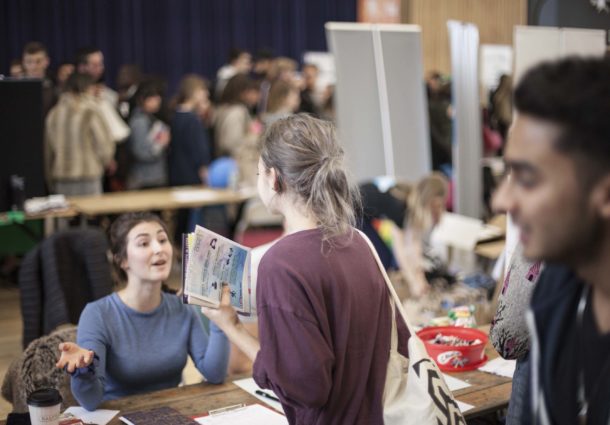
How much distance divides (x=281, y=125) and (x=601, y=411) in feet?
3.41

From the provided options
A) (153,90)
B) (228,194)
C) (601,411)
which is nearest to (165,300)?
(601,411)

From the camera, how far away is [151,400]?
7.93 ft

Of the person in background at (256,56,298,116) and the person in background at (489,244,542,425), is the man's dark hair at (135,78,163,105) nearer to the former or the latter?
the person in background at (256,56,298,116)

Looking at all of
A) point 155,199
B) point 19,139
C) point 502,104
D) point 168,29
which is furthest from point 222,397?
point 168,29

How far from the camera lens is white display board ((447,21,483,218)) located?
602 centimetres

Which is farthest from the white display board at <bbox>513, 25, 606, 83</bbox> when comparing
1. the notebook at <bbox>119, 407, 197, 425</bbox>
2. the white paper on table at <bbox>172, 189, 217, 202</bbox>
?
the white paper on table at <bbox>172, 189, 217, 202</bbox>

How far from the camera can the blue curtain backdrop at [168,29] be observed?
1081cm

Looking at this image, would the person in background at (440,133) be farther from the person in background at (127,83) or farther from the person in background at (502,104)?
the person in background at (127,83)

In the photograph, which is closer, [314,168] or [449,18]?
[314,168]

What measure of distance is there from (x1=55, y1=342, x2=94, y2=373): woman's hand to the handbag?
34.3 inches

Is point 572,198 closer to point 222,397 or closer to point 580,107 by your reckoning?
point 580,107

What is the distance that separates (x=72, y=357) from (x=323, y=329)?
0.82 meters

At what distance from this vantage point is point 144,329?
2.69m

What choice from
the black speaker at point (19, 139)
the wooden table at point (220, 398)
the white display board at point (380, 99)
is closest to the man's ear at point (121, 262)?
the wooden table at point (220, 398)
